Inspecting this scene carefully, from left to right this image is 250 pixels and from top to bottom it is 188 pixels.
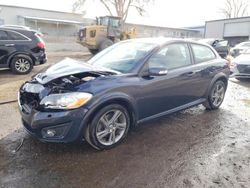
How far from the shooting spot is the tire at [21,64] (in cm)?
905

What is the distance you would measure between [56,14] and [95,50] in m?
25.4

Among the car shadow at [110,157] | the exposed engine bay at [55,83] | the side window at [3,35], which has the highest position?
the side window at [3,35]

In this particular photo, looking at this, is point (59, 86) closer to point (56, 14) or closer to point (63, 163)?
point (63, 163)

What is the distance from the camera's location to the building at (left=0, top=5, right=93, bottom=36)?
3678cm

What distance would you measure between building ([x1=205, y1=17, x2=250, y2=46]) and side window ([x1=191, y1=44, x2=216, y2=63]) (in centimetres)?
3446

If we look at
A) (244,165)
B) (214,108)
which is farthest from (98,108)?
(214,108)

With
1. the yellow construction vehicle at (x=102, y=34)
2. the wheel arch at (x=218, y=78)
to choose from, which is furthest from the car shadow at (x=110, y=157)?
the yellow construction vehicle at (x=102, y=34)

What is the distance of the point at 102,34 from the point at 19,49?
9.82m

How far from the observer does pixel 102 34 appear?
18.2 meters

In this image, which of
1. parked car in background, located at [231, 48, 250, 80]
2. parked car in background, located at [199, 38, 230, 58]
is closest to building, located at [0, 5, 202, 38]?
parked car in background, located at [199, 38, 230, 58]

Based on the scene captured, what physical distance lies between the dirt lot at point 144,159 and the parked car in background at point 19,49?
15.7ft

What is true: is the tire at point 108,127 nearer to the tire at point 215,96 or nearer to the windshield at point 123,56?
the windshield at point 123,56

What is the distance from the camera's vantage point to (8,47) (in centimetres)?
883

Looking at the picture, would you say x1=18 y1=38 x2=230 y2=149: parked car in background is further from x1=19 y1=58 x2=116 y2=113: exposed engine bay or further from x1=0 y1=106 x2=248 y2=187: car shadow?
x1=0 y1=106 x2=248 y2=187: car shadow
